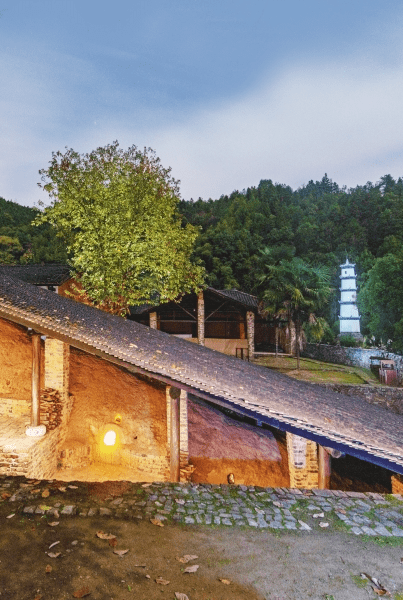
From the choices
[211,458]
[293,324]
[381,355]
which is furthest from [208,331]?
[211,458]

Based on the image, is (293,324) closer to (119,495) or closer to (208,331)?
(208,331)

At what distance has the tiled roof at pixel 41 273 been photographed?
23.5 m

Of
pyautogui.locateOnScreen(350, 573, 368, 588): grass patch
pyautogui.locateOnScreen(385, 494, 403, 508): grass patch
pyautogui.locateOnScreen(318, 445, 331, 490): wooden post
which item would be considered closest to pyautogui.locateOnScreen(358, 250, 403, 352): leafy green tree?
pyautogui.locateOnScreen(318, 445, 331, 490): wooden post

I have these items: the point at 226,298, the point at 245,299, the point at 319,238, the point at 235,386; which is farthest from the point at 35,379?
the point at 319,238

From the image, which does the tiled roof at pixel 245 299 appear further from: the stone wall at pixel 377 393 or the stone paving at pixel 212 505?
the stone paving at pixel 212 505

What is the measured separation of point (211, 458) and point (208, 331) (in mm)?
19237

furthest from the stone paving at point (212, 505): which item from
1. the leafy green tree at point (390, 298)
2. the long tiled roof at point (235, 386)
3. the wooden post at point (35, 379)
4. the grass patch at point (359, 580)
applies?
the leafy green tree at point (390, 298)

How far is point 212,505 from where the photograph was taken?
5.55m

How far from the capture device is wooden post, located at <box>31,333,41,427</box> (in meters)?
8.02

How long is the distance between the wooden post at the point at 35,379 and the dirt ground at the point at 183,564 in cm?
319

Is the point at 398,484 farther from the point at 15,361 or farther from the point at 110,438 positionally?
the point at 15,361

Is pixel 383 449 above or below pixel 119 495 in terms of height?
above

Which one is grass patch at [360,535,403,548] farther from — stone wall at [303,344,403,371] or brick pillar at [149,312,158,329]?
brick pillar at [149,312,158,329]

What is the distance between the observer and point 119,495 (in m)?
5.71
